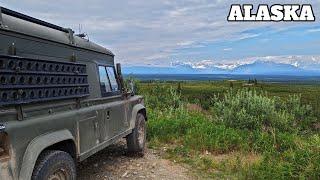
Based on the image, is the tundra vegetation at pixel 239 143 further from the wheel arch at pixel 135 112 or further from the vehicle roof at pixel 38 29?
the vehicle roof at pixel 38 29

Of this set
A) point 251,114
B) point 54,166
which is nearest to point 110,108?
point 54,166

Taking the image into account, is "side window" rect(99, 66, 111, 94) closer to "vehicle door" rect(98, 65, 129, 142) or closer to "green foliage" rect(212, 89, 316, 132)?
"vehicle door" rect(98, 65, 129, 142)

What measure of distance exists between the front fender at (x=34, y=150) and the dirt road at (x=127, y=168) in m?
2.77

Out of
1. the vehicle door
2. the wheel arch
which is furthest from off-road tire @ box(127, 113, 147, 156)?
the vehicle door

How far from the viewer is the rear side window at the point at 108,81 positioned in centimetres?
725

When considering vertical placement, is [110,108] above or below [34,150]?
above

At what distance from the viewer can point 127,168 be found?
821cm

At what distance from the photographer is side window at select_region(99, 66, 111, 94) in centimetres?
720

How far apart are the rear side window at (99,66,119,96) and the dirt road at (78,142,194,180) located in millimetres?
1447

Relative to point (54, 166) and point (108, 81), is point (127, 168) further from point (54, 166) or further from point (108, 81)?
point (54, 166)

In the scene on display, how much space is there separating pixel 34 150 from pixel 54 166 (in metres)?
0.46

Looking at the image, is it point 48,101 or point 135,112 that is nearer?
point 48,101

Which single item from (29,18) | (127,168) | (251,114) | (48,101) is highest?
(29,18)

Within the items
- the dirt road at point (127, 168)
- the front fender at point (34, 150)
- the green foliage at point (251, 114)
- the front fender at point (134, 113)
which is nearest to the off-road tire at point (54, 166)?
the front fender at point (34, 150)
